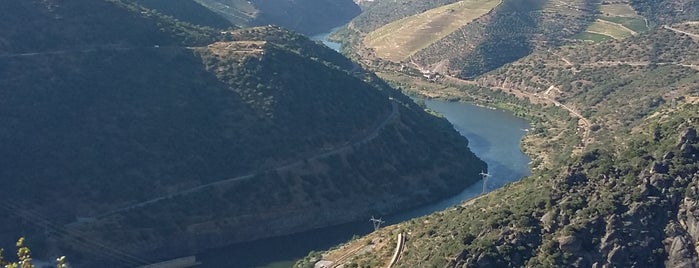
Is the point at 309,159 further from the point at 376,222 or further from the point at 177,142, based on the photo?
the point at 177,142

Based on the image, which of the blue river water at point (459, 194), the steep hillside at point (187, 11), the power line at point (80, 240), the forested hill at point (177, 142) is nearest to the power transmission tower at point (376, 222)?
the blue river water at point (459, 194)

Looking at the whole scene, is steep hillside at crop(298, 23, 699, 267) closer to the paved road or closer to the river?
the river

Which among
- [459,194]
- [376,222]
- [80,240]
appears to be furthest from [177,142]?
[459,194]

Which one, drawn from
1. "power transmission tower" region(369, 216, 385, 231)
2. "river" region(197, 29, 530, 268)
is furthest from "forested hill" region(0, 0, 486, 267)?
"power transmission tower" region(369, 216, 385, 231)

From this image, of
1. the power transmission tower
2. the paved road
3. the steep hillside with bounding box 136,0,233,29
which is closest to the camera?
the paved road

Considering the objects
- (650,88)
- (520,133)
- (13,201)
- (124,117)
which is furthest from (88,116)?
(650,88)

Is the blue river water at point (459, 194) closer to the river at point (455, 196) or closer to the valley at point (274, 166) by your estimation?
the river at point (455, 196)
